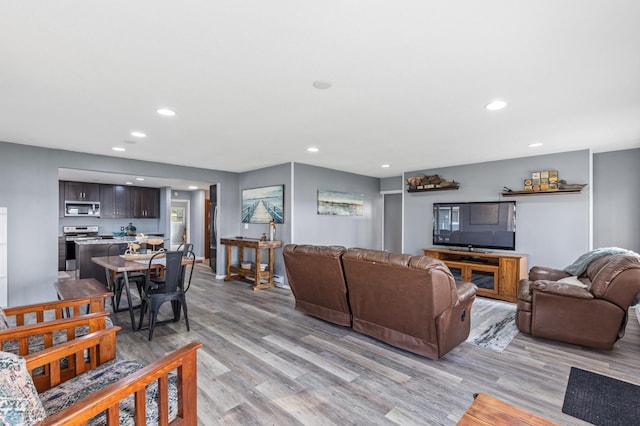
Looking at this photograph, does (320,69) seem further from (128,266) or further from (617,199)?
(617,199)

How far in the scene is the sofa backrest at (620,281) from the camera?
111 inches

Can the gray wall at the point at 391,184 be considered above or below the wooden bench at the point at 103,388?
above

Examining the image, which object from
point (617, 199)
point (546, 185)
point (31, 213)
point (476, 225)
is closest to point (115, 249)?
point (31, 213)

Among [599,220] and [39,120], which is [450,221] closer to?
[599,220]

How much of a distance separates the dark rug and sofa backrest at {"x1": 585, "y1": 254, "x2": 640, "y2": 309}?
782 mm

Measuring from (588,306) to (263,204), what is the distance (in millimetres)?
5115

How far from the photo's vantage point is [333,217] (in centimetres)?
650

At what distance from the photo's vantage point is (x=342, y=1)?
147cm

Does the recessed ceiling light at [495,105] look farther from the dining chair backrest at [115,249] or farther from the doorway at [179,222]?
the doorway at [179,222]

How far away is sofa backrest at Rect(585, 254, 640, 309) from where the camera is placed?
9.25 ft

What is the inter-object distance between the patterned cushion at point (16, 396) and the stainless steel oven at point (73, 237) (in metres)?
7.60

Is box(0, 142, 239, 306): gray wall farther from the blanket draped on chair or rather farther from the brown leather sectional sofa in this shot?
the blanket draped on chair

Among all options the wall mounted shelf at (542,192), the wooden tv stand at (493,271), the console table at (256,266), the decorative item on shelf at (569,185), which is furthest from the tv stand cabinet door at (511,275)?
the console table at (256,266)

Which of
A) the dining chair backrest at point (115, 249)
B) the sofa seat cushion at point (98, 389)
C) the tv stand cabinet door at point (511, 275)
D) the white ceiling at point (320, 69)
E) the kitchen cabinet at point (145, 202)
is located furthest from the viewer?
the kitchen cabinet at point (145, 202)
